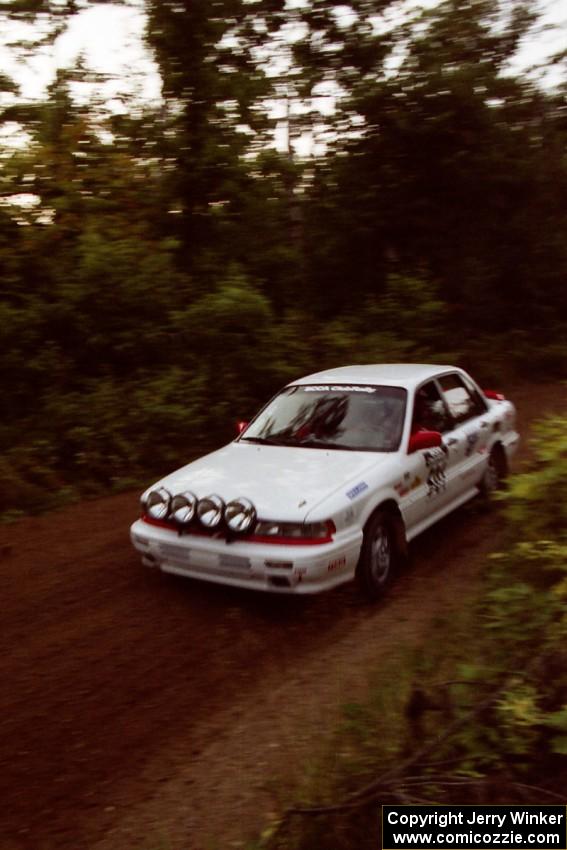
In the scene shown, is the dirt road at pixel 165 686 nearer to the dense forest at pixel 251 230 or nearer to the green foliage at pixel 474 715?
the green foliage at pixel 474 715

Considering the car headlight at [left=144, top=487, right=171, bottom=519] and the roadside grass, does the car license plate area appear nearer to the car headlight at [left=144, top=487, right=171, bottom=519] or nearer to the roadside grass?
the car headlight at [left=144, top=487, right=171, bottom=519]

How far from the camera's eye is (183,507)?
5.31 metres

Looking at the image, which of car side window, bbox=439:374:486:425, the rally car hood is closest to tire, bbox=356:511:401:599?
the rally car hood

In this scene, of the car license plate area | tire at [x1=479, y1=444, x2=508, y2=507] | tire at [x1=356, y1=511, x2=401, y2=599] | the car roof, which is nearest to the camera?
the car license plate area

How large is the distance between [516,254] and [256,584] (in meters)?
14.6

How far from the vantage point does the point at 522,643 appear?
4199mm

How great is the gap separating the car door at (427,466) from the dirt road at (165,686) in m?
0.50

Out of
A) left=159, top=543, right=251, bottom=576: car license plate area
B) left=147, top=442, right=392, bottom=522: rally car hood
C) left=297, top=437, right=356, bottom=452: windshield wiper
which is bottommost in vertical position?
left=159, top=543, right=251, bottom=576: car license plate area

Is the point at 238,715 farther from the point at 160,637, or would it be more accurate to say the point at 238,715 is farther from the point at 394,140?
the point at 394,140

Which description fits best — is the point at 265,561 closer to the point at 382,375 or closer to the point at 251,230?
the point at 382,375

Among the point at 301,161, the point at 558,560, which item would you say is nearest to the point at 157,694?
the point at 558,560

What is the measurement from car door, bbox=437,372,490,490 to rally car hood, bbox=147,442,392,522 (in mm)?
1219

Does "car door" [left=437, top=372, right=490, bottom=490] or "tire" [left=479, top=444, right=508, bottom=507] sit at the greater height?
"car door" [left=437, top=372, right=490, bottom=490]

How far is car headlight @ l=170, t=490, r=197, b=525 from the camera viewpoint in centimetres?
526
